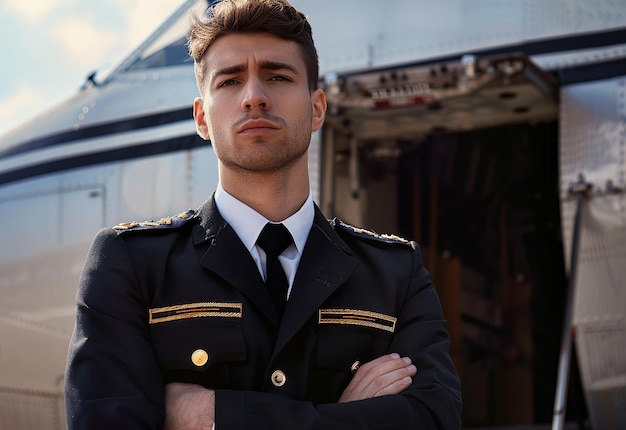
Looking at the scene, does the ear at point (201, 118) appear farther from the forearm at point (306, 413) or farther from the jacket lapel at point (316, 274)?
the forearm at point (306, 413)

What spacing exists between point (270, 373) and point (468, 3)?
5.00m

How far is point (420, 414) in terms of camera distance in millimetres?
2500

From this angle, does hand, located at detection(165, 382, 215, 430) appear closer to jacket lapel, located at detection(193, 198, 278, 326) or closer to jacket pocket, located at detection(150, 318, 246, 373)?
jacket pocket, located at detection(150, 318, 246, 373)

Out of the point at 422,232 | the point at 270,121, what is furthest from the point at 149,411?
the point at 422,232

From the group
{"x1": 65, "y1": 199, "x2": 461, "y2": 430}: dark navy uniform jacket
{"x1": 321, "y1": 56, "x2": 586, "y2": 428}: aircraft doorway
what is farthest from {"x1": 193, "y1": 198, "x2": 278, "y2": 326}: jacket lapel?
{"x1": 321, "y1": 56, "x2": 586, "y2": 428}: aircraft doorway

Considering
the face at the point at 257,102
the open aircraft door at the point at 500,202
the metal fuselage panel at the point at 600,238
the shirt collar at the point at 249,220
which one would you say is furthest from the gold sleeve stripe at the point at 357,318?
the metal fuselage panel at the point at 600,238

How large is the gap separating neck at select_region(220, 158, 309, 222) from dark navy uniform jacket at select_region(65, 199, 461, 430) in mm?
103

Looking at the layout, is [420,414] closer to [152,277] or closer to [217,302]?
[217,302]

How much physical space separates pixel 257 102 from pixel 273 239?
1.34 feet

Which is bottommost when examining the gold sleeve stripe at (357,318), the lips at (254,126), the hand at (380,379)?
the hand at (380,379)

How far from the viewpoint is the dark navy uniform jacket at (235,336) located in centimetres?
236

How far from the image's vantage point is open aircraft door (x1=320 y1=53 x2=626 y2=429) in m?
5.98

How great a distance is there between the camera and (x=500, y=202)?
28.9ft

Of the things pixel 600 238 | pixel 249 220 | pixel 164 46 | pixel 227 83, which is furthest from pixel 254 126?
pixel 164 46
